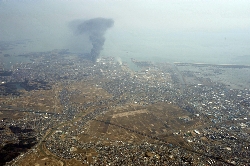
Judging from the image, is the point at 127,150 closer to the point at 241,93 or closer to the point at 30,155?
the point at 30,155

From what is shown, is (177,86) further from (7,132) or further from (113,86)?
(7,132)

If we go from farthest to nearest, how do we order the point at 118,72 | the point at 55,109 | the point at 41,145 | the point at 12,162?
the point at 118,72
the point at 55,109
the point at 41,145
the point at 12,162

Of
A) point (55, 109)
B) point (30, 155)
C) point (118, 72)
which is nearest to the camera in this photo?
point (30, 155)

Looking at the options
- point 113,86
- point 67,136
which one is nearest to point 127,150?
point 67,136

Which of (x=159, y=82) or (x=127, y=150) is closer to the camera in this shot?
(x=127, y=150)

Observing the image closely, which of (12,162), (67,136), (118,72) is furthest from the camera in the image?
(118,72)

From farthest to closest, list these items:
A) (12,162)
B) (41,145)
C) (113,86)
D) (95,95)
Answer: (113,86) < (95,95) < (41,145) < (12,162)

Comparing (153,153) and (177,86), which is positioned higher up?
(177,86)

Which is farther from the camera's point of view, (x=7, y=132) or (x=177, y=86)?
(x=177, y=86)

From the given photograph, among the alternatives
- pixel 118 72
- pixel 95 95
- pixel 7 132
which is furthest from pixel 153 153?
pixel 118 72
